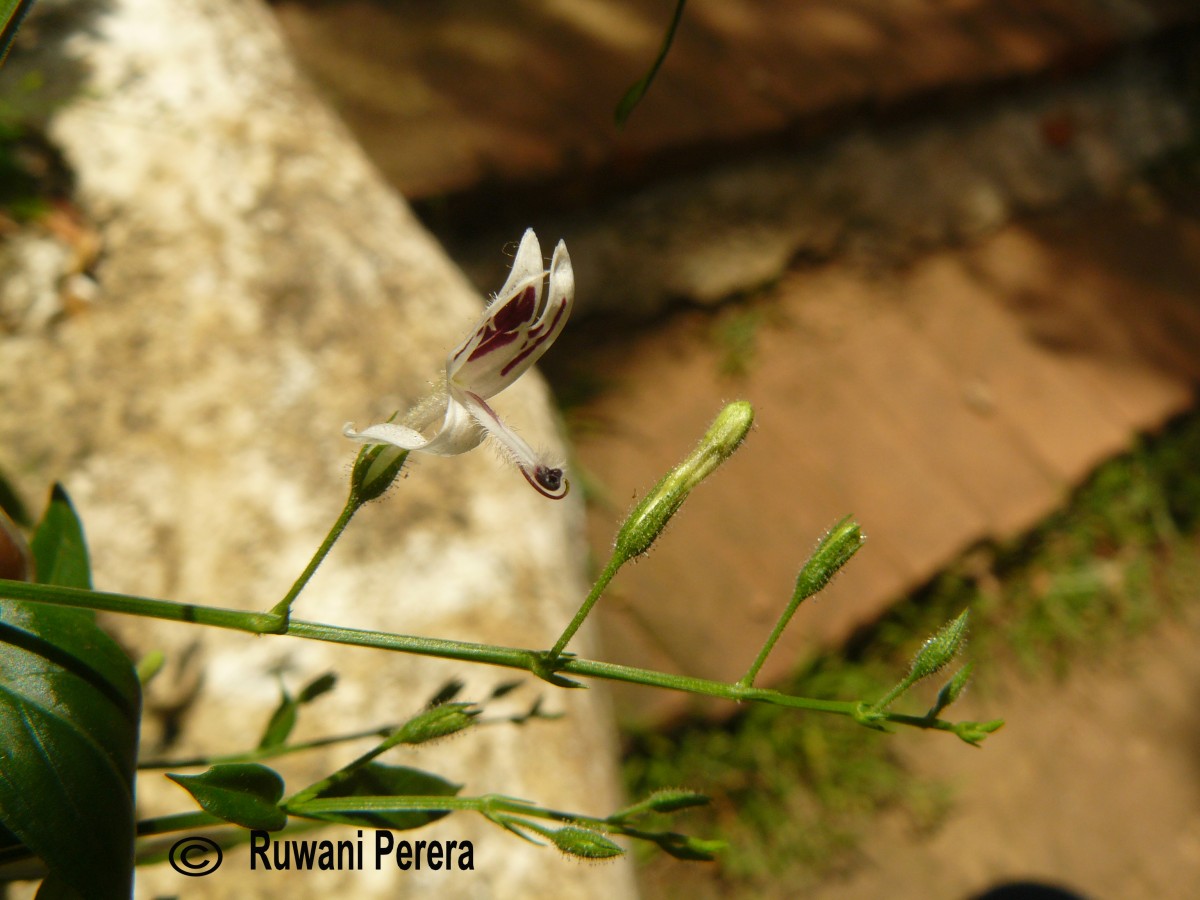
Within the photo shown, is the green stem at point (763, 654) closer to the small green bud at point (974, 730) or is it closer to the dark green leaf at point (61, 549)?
the small green bud at point (974, 730)

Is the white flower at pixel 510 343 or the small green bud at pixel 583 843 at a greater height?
the white flower at pixel 510 343

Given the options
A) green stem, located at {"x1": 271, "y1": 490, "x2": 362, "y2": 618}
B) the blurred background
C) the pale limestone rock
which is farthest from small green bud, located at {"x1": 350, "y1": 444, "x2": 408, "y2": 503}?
the blurred background

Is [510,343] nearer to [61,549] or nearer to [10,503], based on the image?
[61,549]

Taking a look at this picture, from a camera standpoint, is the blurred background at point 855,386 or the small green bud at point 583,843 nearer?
the small green bud at point 583,843

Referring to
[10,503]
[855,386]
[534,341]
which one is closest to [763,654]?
[534,341]

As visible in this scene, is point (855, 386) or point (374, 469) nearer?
point (374, 469)

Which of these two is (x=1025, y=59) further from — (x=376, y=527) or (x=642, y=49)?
(x=376, y=527)

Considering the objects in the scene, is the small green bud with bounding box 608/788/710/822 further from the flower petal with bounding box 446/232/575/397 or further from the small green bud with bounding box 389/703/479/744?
the flower petal with bounding box 446/232/575/397

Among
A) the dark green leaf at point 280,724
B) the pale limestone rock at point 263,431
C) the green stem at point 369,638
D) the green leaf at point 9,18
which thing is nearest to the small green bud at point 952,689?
the green stem at point 369,638
